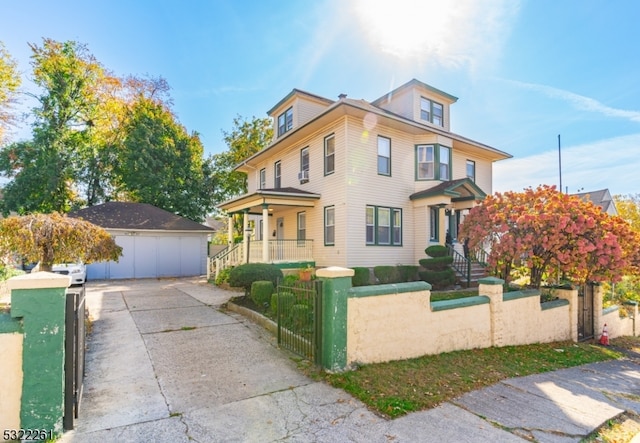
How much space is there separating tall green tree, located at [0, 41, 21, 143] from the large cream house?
17424mm

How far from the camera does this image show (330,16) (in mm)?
10742

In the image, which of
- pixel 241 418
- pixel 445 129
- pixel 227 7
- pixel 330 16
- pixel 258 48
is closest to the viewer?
pixel 241 418

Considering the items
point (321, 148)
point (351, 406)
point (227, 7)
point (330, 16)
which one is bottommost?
point (351, 406)

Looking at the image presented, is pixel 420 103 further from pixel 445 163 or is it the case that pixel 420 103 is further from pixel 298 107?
pixel 298 107

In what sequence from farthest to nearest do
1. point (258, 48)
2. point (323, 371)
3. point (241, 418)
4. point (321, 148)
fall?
1. point (321, 148)
2. point (258, 48)
3. point (323, 371)
4. point (241, 418)

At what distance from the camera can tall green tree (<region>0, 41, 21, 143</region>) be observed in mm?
21375

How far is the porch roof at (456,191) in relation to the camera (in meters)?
13.7

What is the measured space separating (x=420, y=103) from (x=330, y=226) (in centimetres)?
751

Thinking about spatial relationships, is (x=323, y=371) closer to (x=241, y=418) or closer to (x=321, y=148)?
(x=241, y=418)

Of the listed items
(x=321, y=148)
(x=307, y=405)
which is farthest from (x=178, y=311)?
(x=321, y=148)

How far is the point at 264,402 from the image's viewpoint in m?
4.13

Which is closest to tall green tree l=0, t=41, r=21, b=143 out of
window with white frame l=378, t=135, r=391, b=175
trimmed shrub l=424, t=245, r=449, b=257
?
window with white frame l=378, t=135, r=391, b=175

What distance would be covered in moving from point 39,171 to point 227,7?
800 inches

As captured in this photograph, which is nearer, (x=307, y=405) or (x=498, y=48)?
(x=307, y=405)
